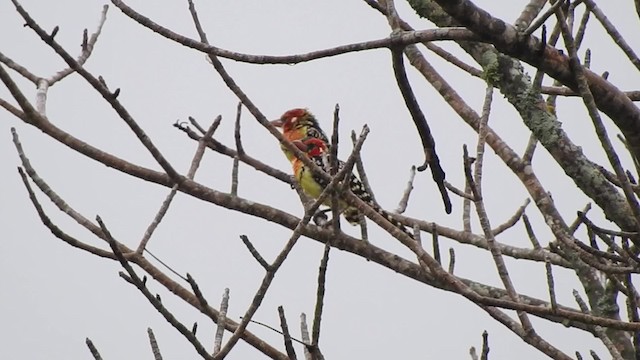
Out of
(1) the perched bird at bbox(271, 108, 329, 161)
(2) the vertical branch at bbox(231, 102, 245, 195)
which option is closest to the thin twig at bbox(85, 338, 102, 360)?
(2) the vertical branch at bbox(231, 102, 245, 195)

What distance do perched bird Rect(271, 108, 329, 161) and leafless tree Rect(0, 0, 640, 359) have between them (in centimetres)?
289

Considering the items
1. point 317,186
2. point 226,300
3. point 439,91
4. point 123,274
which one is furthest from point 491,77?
point 317,186

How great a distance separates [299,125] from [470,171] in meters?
4.34

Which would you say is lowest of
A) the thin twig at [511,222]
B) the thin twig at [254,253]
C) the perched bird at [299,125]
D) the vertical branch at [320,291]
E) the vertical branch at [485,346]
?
the vertical branch at [485,346]

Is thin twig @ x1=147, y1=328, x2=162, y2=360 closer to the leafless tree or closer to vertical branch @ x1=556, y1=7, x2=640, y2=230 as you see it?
the leafless tree

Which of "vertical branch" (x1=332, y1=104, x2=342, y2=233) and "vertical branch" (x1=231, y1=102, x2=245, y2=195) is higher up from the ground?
"vertical branch" (x1=231, y1=102, x2=245, y2=195)

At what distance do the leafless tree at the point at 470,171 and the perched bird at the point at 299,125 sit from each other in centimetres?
289

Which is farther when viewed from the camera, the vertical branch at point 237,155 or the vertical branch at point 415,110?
the vertical branch at point 237,155

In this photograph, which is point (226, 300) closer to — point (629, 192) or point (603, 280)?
point (629, 192)

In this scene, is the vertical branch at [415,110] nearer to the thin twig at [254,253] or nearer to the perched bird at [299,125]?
the thin twig at [254,253]

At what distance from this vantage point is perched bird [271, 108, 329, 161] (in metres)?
5.92

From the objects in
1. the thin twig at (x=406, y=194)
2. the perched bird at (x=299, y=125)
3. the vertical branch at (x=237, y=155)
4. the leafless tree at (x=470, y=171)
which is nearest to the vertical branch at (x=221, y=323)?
the leafless tree at (x=470, y=171)

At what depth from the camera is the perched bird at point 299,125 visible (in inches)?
233

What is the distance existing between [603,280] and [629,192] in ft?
2.71
